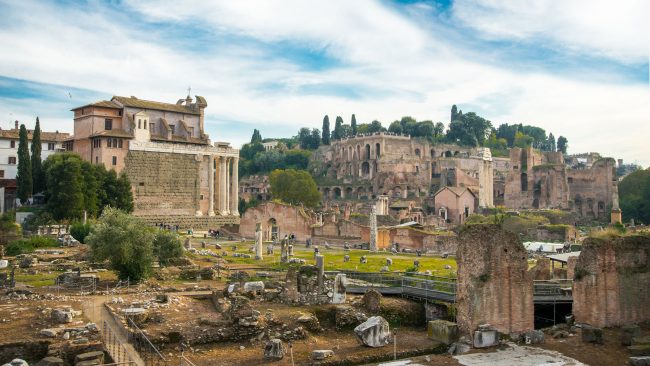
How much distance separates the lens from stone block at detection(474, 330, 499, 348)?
15.0 m

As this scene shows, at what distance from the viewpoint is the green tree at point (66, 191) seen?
134 ft

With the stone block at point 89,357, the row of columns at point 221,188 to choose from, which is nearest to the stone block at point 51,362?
the stone block at point 89,357

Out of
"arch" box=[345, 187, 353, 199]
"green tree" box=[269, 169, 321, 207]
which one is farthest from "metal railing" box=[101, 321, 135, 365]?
"arch" box=[345, 187, 353, 199]

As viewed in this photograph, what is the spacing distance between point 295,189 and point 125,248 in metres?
49.3

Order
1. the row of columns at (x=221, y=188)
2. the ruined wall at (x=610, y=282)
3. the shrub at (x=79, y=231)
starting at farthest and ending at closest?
the row of columns at (x=221, y=188), the shrub at (x=79, y=231), the ruined wall at (x=610, y=282)

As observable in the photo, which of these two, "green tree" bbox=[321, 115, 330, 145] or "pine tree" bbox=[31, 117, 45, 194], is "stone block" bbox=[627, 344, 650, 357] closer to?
"pine tree" bbox=[31, 117, 45, 194]

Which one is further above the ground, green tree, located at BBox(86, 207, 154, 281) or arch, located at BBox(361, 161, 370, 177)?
arch, located at BBox(361, 161, 370, 177)

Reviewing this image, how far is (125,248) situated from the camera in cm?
2312

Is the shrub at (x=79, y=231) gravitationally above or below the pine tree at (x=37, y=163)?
below

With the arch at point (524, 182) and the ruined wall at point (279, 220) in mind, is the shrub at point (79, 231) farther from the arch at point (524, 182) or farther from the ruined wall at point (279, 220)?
the arch at point (524, 182)

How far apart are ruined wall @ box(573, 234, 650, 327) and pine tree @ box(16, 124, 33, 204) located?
40804 mm

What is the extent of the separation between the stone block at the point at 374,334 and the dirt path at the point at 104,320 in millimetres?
5509

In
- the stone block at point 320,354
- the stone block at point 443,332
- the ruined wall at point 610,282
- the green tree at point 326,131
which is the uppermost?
the green tree at point 326,131

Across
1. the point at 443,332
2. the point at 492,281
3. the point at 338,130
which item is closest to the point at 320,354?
the point at 443,332
